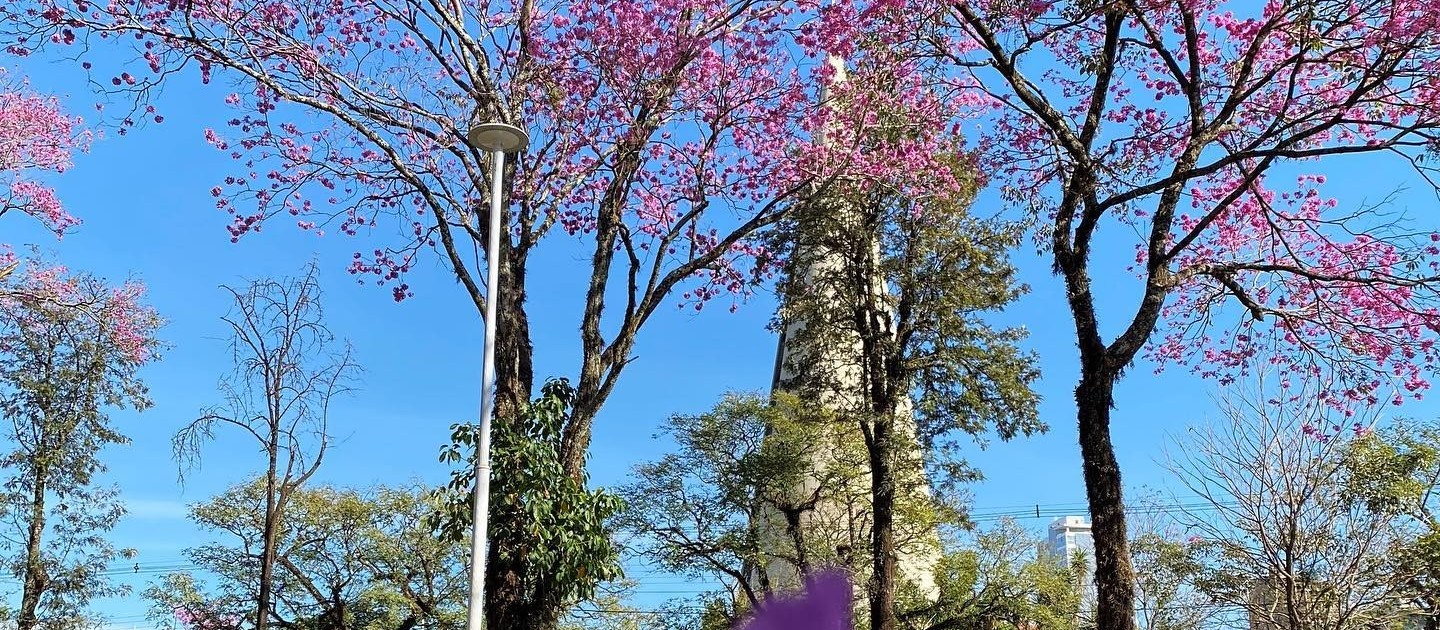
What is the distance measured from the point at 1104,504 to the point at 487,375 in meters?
4.54

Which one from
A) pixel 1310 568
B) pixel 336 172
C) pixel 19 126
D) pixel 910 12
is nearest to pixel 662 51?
pixel 910 12

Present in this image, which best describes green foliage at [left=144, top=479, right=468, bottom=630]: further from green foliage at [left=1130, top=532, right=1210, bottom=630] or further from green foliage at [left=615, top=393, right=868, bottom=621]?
green foliage at [left=1130, top=532, right=1210, bottom=630]

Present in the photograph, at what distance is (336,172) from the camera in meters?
10.4

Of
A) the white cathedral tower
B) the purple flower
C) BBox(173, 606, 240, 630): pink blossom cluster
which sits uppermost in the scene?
the white cathedral tower

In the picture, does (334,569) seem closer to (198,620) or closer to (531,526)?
(198,620)

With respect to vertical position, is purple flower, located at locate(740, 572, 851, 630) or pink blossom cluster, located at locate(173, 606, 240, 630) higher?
pink blossom cluster, located at locate(173, 606, 240, 630)

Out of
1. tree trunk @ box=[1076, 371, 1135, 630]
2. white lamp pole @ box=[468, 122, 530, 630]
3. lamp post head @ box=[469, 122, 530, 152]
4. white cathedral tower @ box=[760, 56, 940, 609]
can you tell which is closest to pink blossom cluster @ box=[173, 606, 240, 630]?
white cathedral tower @ box=[760, 56, 940, 609]

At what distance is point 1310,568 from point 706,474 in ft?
27.5

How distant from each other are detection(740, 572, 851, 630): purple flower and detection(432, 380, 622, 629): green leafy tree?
7.66m

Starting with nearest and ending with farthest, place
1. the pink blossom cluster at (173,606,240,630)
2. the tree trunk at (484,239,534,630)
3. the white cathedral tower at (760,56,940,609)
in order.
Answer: the tree trunk at (484,239,534,630) < the white cathedral tower at (760,56,940,609) < the pink blossom cluster at (173,606,240,630)

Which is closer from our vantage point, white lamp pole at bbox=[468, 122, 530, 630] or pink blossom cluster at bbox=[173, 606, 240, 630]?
white lamp pole at bbox=[468, 122, 530, 630]

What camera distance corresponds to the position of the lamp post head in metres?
7.67

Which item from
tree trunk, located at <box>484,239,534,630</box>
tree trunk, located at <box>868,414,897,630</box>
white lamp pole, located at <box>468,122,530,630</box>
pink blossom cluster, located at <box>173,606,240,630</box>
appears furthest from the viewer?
pink blossom cluster, located at <box>173,606,240,630</box>

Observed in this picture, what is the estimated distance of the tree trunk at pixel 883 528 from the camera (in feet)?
42.4
